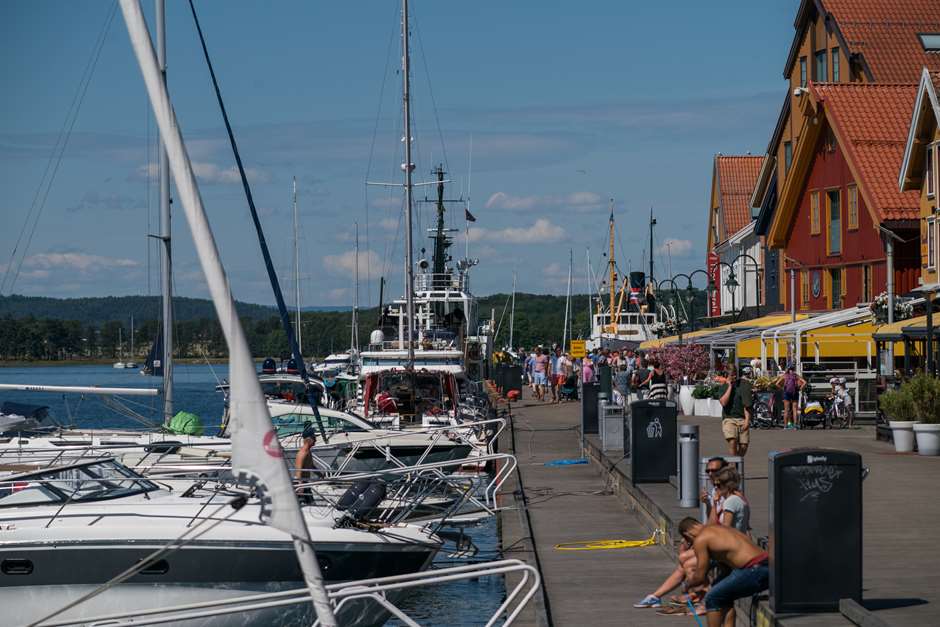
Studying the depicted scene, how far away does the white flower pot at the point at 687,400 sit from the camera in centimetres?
3923

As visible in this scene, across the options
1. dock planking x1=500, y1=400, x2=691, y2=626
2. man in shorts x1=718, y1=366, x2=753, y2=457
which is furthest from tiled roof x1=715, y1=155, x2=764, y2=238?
man in shorts x1=718, y1=366, x2=753, y2=457

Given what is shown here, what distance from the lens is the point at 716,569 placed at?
482 inches

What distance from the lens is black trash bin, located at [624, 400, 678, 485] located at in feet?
67.9

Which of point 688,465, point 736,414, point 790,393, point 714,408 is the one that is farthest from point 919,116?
point 688,465

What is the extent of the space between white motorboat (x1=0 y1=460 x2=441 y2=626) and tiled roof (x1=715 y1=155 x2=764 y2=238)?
187 feet

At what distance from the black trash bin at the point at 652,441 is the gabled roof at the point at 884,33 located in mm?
30899

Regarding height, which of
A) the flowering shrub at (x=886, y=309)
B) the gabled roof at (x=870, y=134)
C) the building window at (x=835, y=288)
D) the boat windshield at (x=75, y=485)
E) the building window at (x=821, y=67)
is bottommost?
the boat windshield at (x=75, y=485)

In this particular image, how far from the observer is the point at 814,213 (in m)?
47.3

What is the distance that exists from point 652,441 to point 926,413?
704 cm

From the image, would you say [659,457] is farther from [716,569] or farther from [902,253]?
[902,253]

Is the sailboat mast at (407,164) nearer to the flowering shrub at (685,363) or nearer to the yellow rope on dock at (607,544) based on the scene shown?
the flowering shrub at (685,363)

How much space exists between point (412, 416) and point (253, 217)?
1476cm

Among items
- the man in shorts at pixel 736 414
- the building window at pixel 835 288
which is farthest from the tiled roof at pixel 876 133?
the man in shorts at pixel 736 414

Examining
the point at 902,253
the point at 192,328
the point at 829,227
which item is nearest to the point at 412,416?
the point at 192,328
